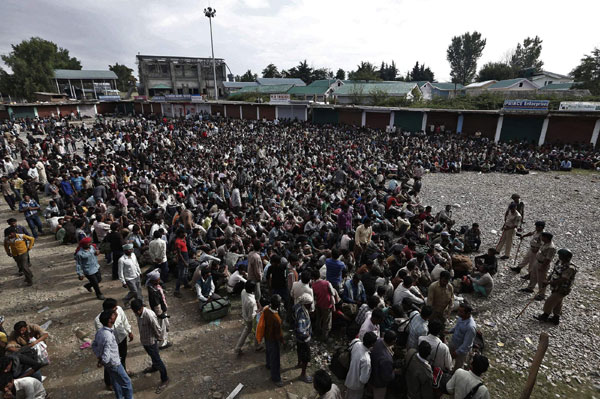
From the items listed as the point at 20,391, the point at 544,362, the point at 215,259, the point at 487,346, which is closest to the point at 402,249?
the point at 487,346

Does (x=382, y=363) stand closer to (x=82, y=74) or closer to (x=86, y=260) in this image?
(x=86, y=260)

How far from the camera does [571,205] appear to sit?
504 inches

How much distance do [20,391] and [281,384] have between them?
3326 mm

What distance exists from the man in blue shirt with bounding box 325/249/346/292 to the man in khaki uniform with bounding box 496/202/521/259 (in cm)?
534

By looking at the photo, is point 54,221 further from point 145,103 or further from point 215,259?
point 145,103

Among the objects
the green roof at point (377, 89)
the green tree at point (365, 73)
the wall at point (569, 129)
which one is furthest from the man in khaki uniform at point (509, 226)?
the green tree at point (365, 73)

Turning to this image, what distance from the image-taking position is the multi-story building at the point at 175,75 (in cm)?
5434

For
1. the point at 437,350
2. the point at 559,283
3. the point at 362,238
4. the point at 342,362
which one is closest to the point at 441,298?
the point at 437,350

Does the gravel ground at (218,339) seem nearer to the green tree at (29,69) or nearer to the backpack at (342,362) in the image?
the backpack at (342,362)

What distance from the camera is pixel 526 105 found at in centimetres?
2253

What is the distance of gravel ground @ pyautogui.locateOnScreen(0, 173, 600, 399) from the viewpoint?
4.71 m

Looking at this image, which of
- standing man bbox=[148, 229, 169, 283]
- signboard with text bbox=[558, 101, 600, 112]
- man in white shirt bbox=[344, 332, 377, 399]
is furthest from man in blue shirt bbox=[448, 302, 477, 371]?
signboard with text bbox=[558, 101, 600, 112]

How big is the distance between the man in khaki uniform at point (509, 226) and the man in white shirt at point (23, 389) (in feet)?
33.2

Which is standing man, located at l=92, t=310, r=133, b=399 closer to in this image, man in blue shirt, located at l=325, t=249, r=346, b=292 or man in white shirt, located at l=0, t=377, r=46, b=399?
man in white shirt, located at l=0, t=377, r=46, b=399
